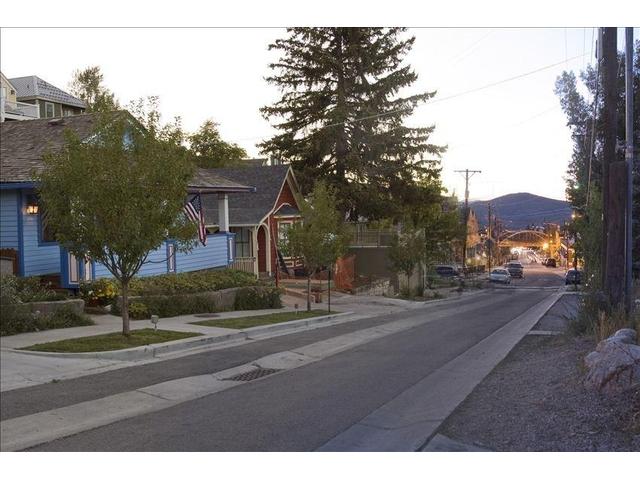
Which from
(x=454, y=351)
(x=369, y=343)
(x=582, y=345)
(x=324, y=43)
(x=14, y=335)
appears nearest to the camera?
(x=582, y=345)

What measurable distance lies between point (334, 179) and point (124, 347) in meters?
27.7

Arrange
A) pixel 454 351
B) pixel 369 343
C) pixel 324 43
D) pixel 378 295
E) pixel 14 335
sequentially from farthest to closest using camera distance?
pixel 324 43 → pixel 378 295 → pixel 369 343 → pixel 454 351 → pixel 14 335

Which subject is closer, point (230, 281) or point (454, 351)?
point (454, 351)

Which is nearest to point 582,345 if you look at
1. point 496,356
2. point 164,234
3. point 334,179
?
point 496,356

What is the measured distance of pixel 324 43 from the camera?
37.4m

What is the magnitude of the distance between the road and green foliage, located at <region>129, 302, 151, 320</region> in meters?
3.55

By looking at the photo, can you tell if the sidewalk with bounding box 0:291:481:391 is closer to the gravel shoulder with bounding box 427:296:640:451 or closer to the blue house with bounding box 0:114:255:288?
the blue house with bounding box 0:114:255:288

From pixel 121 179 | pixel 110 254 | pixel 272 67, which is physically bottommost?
pixel 110 254

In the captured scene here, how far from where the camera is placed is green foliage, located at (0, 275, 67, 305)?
474 inches

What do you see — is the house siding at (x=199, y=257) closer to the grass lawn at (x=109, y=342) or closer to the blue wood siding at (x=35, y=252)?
the blue wood siding at (x=35, y=252)

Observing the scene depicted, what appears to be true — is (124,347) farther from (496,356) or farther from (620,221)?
(620,221)

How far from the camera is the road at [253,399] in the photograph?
645 centimetres

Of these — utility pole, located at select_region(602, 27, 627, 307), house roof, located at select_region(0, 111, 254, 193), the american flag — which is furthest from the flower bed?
utility pole, located at select_region(602, 27, 627, 307)

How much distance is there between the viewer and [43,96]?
44.4 m
